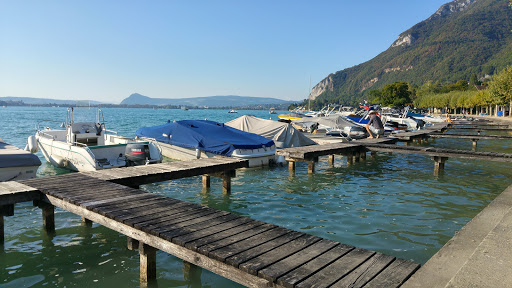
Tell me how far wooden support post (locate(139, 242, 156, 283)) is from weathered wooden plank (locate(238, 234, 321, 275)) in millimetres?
2025

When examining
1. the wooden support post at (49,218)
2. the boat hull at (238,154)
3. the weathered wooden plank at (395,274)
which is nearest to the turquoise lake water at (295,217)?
the wooden support post at (49,218)

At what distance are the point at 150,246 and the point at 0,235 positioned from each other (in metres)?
3.95

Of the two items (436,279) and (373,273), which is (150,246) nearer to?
(373,273)

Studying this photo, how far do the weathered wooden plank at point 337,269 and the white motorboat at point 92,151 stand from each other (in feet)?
36.0

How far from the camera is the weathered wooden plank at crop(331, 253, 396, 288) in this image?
3.65m

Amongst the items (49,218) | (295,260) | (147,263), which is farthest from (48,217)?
(295,260)

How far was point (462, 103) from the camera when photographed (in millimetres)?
95188

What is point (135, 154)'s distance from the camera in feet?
47.2

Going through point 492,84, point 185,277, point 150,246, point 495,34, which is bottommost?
point 185,277

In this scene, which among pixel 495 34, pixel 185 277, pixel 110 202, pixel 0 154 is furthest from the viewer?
pixel 495 34

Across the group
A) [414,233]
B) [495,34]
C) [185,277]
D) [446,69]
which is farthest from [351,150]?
[495,34]

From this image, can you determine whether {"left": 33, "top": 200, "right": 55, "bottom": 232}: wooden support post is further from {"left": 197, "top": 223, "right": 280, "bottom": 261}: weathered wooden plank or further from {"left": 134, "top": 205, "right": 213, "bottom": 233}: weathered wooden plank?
{"left": 197, "top": 223, "right": 280, "bottom": 261}: weathered wooden plank

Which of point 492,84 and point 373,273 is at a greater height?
point 492,84

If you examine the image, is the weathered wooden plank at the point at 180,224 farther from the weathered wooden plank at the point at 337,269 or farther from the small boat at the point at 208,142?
the small boat at the point at 208,142
